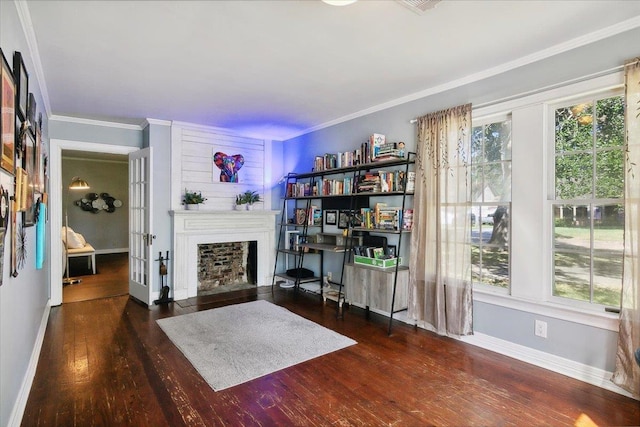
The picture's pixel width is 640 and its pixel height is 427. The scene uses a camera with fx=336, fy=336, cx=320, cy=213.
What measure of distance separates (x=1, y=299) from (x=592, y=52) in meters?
3.95

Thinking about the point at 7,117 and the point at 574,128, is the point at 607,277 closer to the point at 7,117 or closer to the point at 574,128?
the point at 574,128

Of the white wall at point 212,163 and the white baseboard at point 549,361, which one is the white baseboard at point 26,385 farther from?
the white baseboard at point 549,361

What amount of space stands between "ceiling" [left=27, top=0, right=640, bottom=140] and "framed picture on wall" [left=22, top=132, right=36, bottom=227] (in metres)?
0.77

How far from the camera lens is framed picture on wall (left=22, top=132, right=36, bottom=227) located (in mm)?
2197

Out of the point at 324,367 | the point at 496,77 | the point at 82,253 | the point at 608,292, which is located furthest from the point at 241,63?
the point at 82,253

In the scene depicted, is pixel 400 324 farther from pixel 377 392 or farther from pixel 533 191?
pixel 533 191

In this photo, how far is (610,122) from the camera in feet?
8.15

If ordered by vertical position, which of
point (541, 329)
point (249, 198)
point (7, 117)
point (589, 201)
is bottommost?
point (541, 329)

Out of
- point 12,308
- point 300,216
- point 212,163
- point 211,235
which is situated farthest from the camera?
point 300,216

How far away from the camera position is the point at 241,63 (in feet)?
9.34

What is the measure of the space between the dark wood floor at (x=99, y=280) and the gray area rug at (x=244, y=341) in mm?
1953

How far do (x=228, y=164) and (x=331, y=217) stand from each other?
1.85m

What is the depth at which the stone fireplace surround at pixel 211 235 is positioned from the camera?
476 centimetres

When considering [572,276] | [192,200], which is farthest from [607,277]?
[192,200]
